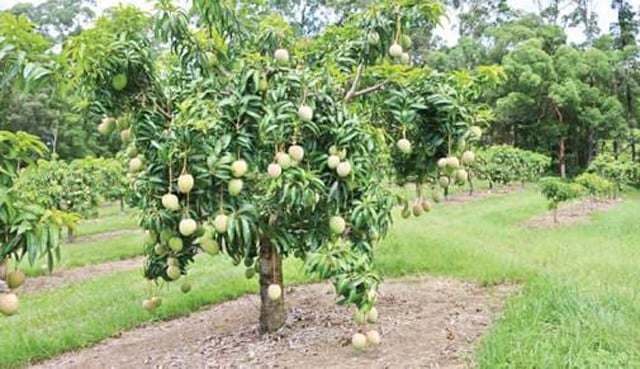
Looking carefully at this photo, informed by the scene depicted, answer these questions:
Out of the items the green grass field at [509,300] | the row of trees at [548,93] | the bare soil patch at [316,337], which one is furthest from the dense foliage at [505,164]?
the bare soil patch at [316,337]

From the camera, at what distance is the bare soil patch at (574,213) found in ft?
34.1

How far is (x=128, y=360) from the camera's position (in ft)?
11.7

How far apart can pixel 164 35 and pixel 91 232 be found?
389 inches

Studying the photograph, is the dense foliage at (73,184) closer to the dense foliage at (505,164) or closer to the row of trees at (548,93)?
the row of trees at (548,93)

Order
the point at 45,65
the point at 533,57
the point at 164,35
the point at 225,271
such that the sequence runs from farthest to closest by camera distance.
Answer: the point at 533,57 → the point at 225,271 → the point at 164,35 → the point at 45,65

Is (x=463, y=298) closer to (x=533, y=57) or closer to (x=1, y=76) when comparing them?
(x=1, y=76)

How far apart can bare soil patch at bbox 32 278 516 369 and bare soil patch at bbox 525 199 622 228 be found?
6186mm

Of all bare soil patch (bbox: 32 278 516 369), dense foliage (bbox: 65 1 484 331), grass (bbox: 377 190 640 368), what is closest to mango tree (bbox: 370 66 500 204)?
dense foliage (bbox: 65 1 484 331)

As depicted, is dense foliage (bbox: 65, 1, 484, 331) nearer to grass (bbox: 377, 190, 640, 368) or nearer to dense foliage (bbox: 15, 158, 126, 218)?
grass (bbox: 377, 190, 640, 368)

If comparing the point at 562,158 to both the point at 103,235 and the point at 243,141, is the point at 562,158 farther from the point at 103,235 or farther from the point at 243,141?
the point at 243,141

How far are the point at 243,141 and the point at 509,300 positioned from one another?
2228 millimetres

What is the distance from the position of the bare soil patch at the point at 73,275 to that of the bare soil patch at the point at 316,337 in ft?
9.42

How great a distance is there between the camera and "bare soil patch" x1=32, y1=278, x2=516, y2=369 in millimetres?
3104

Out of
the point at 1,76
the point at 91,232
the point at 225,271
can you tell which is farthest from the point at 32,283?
the point at 1,76
